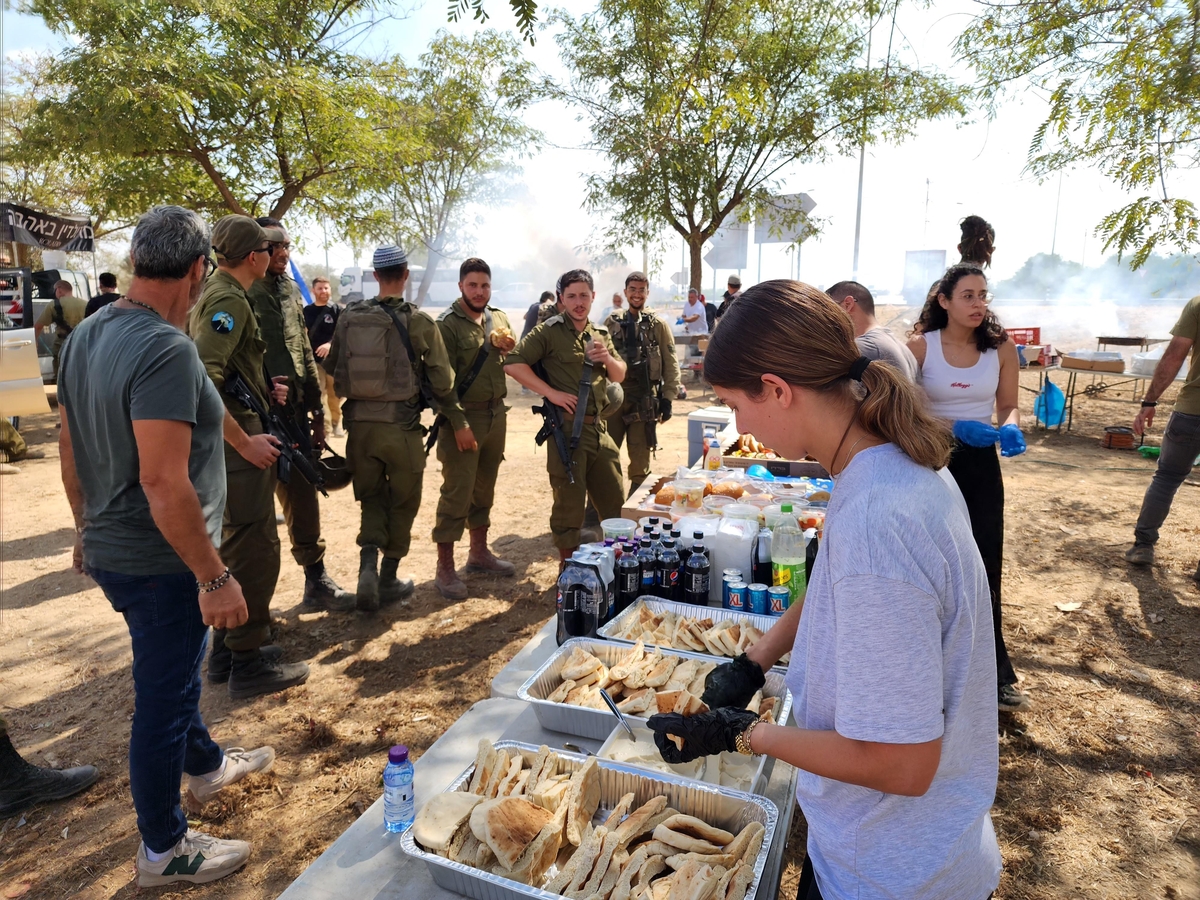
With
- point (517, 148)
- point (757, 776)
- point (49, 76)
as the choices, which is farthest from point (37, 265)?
point (757, 776)

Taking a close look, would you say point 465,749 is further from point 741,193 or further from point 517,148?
point 517,148

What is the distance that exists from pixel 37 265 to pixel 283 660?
74.4ft

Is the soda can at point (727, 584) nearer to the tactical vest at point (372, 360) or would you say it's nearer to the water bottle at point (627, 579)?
the water bottle at point (627, 579)

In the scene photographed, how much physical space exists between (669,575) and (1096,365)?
1055cm

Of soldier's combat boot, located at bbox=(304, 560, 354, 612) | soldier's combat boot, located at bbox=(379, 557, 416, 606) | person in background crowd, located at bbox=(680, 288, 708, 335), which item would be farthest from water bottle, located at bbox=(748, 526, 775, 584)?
person in background crowd, located at bbox=(680, 288, 708, 335)

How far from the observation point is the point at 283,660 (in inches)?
177

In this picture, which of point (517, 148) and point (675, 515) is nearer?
point (675, 515)

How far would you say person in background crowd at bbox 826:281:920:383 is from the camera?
2961mm

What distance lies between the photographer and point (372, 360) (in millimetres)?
4781

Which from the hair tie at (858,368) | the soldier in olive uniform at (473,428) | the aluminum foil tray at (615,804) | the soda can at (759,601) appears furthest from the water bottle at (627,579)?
the soldier in olive uniform at (473,428)

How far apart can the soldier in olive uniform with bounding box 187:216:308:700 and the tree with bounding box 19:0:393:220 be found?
543 centimetres

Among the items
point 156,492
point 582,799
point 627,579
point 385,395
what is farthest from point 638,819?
point 385,395

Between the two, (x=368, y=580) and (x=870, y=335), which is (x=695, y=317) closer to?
(x=368, y=580)

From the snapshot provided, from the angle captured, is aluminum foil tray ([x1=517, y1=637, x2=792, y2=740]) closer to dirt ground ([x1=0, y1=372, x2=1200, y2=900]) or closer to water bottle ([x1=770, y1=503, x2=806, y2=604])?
water bottle ([x1=770, y1=503, x2=806, y2=604])
